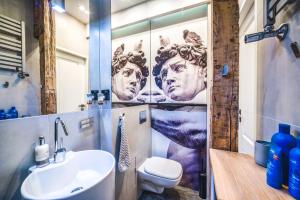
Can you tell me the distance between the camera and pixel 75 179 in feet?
3.61

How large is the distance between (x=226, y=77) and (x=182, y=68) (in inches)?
37.4

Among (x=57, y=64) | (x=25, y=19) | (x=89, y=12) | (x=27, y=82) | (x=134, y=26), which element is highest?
(x=134, y=26)

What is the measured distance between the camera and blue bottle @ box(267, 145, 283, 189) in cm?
61

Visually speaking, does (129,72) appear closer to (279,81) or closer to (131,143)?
(131,143)

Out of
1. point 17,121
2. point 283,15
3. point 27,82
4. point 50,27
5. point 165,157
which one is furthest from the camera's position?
point 165,157

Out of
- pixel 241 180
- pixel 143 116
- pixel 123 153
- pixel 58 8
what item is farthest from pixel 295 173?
pixel 58 8

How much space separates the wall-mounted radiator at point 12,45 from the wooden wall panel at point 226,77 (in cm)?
141

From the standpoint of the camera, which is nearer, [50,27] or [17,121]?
[17,121]

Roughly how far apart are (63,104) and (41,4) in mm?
813

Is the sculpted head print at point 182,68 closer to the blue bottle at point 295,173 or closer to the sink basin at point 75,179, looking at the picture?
the sink basin at point 75,179

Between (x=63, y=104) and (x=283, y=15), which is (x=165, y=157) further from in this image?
(x=283, y=15)

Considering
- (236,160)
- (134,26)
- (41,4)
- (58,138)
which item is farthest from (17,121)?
(134,26)

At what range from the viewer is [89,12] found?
1539 millimetres

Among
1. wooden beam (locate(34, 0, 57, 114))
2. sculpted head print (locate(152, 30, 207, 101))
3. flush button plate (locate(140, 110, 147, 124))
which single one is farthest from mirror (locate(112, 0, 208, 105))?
wooden beam (locate(34, 0, 57, 114))
